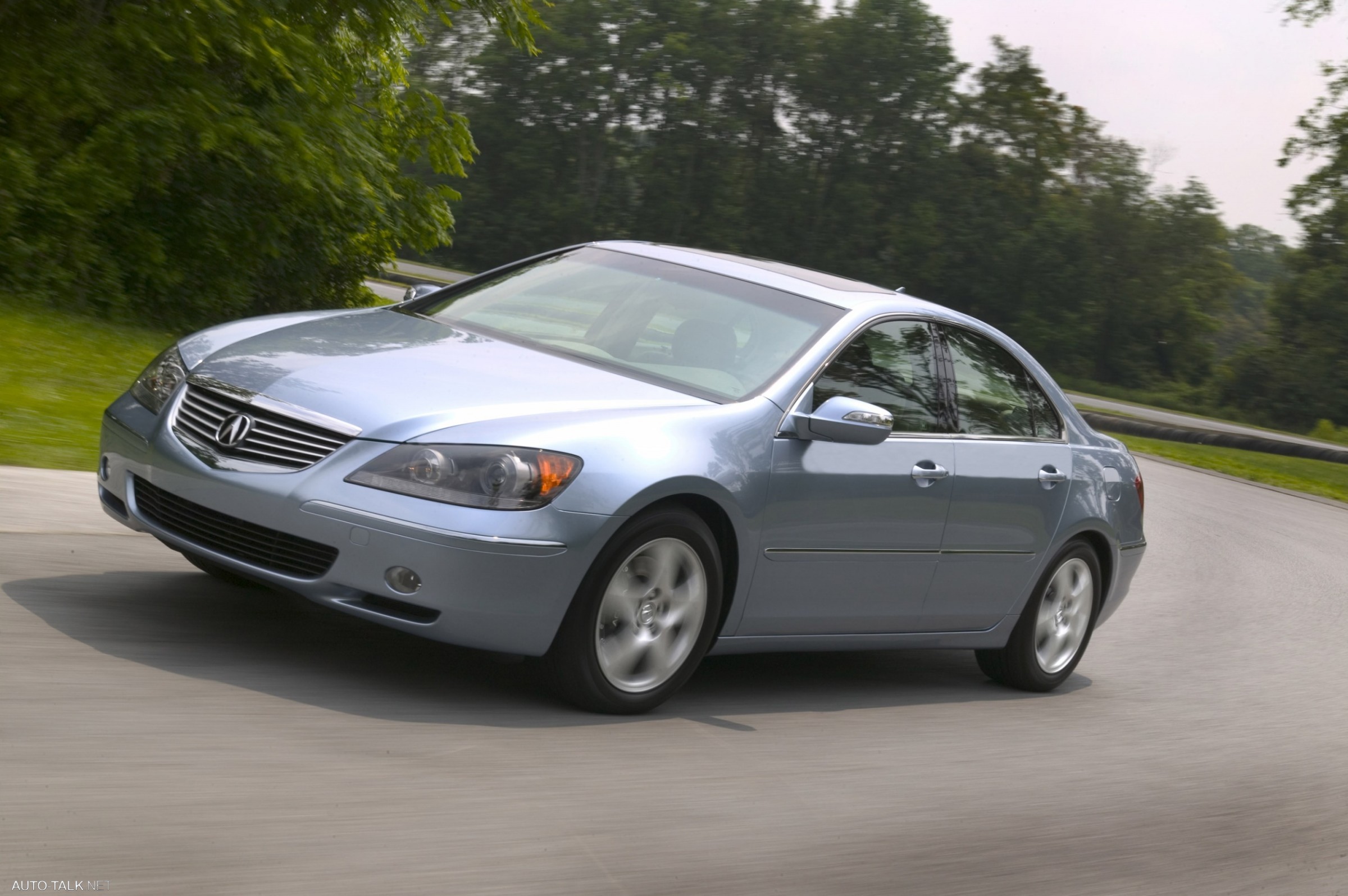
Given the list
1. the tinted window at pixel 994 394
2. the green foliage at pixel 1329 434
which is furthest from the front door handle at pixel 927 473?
the green foliage at pixel 1329 434

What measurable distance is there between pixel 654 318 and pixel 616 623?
1494 mm

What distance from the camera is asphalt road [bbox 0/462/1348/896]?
3.80 meters

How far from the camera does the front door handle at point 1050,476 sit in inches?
274

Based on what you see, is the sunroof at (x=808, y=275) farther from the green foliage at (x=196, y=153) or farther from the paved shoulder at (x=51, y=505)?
the green foliage at (x=196, y=153)

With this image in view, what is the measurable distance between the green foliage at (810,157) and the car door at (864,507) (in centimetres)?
7623

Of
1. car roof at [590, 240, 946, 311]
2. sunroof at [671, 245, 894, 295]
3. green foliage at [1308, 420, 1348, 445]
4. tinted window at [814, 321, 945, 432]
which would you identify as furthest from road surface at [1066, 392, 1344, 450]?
tinted window at [814, 321, 945, 432]

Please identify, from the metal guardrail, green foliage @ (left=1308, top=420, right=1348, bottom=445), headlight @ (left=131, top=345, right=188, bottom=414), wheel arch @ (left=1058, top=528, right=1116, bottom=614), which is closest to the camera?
headlight @ (left=131, top=345, right=188, bottom=414)

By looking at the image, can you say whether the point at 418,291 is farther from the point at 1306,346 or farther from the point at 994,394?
the point at 1306,346

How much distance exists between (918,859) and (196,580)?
125 inches

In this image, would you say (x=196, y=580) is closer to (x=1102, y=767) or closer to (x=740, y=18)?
(x=1102, y=767)

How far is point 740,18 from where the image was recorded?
89.4 m

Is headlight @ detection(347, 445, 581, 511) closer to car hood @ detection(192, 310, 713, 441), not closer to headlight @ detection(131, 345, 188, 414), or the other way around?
car hood @ detection(192, 310, 713, 441)

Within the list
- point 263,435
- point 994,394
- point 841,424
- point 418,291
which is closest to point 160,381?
point 263,435

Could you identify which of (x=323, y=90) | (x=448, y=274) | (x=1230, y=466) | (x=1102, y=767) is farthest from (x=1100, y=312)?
(x=1102, y=767)
